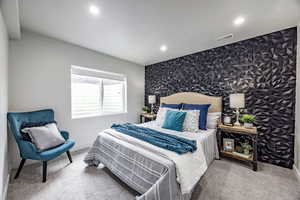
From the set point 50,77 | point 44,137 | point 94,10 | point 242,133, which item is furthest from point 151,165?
point 50,77

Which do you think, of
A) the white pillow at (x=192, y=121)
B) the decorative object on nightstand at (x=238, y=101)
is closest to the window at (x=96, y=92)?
the white pillow at (x=192, y=121)

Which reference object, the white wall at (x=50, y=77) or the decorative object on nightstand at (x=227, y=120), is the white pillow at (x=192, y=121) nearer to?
the decorative object on nightstand at (x=227, y=120)

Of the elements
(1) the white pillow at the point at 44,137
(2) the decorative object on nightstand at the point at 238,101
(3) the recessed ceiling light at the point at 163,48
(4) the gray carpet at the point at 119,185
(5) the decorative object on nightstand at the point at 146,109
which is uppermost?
(3) the recessed ceiling light at the point at 163,48

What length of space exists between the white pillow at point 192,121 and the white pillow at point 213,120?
34 cm

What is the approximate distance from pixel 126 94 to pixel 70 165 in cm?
232

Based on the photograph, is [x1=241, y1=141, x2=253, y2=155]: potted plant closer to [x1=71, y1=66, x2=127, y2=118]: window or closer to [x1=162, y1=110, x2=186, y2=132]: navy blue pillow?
[x1=162, y1=110, x2=186, y2=132]: navy blue pillow

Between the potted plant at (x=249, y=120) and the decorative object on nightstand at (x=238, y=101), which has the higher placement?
the decorative object on nightstand at (x=238, y=101)

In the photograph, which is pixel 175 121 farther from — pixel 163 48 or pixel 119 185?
pixel 163 48

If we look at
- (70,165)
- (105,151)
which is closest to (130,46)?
(105,151)

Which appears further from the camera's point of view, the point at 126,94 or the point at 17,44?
the point at 126,94

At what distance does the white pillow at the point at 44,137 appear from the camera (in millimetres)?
1848

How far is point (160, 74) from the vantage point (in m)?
4.16

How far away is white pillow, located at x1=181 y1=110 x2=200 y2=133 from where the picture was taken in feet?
7.86

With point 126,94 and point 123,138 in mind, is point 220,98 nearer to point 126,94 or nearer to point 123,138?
point 123,138
